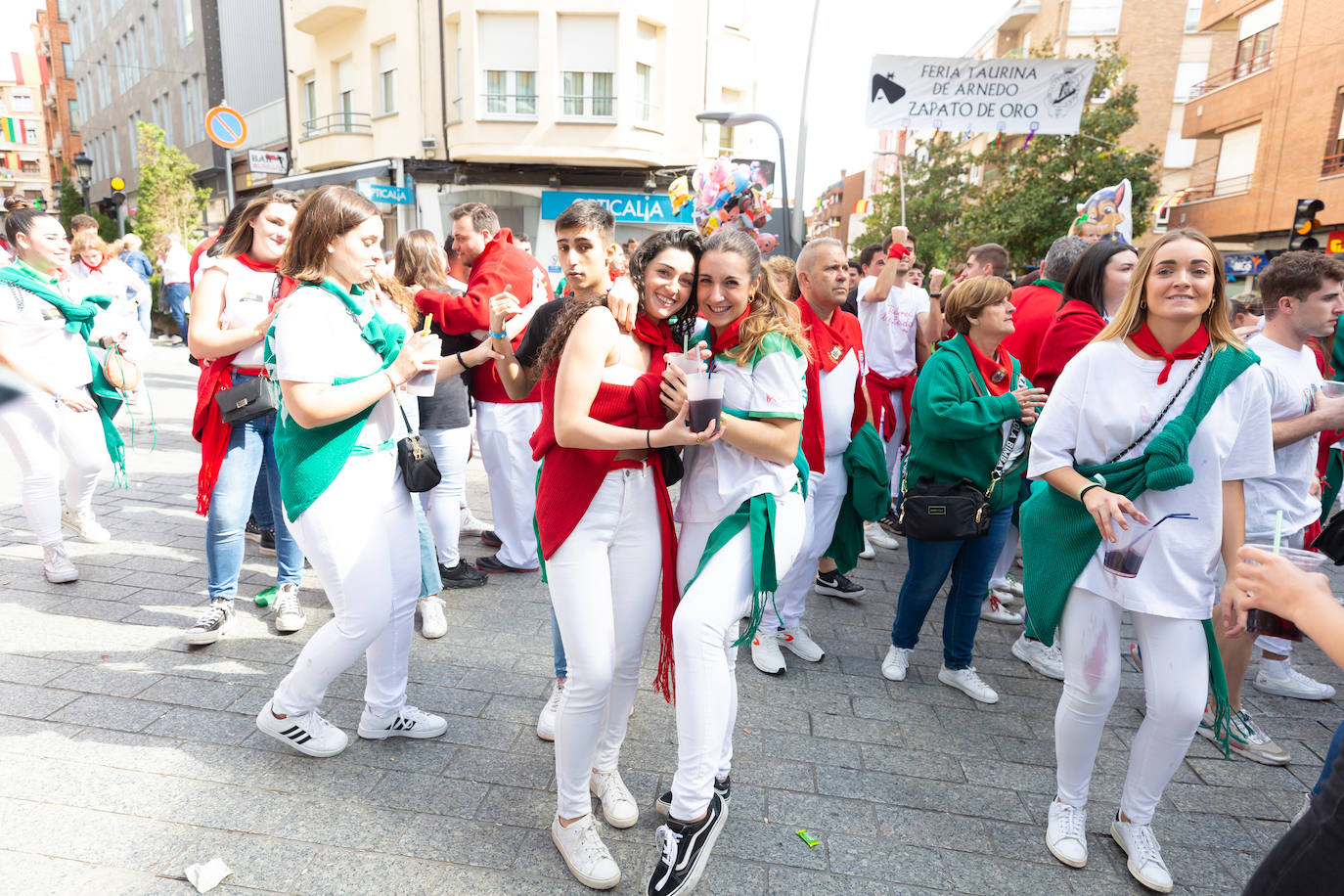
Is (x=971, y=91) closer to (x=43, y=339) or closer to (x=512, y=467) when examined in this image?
(x=512, y=467)

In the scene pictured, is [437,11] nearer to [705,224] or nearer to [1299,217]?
[705,224]

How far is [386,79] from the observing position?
66.8ft

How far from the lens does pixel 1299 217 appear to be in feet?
35.9

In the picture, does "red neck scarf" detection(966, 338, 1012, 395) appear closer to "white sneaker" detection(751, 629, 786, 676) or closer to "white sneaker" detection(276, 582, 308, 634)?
"white sneaker" detection(751, 629, 786, 676)

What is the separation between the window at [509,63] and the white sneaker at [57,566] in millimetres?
16419

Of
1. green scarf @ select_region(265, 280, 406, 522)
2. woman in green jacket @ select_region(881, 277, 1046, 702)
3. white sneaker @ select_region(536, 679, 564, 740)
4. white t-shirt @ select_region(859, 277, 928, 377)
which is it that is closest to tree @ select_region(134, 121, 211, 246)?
white t-shirt @ select_region(859, 277, 928, 377)

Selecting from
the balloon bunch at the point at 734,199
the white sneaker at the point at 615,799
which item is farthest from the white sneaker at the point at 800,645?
the balloon bunch at the point at 734,199

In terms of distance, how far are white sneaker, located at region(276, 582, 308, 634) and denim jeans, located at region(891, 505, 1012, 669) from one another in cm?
299

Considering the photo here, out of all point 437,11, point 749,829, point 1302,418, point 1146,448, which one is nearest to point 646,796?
point 749,829

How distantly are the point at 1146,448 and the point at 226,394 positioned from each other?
3.60 m

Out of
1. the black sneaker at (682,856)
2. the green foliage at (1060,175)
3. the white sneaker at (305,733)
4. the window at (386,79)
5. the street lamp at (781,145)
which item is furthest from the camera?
the green foliage at (1060,175)

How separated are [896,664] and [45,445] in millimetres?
4742

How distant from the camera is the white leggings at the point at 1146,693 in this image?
239 centimetres

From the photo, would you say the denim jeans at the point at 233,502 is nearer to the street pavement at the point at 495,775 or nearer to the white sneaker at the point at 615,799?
the street pavement at the point at 495,775
